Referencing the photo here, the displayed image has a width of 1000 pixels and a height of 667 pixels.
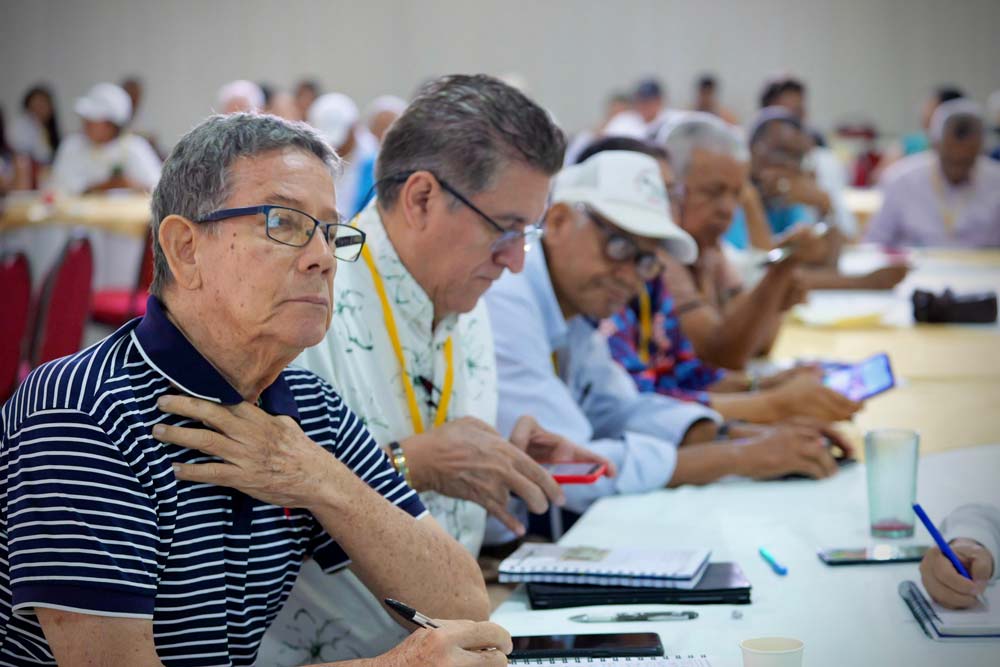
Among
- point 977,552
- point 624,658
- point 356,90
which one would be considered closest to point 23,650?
point 624,658

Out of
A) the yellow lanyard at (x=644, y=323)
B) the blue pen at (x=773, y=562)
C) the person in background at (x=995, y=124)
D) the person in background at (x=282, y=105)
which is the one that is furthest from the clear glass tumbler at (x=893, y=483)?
the person in background at (x=282, y=105)

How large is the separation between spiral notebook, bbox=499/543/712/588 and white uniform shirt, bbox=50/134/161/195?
8092mm

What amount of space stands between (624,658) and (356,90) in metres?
14.7

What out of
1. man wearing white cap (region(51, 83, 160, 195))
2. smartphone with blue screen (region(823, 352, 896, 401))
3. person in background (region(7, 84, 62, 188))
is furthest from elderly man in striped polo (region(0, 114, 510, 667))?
person in background (region(7, 84, 62, 188))

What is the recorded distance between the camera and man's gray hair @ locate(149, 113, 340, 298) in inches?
50.8

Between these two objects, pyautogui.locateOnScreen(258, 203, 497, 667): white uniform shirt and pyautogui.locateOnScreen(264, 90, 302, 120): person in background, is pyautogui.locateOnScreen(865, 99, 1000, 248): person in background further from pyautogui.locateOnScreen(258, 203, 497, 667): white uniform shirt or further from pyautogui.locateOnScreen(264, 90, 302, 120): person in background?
pyautogui.locateOnScreen(264, 90, 302, 120): person in background

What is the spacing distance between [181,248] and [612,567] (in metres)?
0.78

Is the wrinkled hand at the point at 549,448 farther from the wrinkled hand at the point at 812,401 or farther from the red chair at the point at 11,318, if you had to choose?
the red chair at the point at 11,318

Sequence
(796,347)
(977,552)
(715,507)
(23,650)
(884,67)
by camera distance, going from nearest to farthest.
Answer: (23,650)
(977,552)
(715,507)
(796,347)
(884,67)

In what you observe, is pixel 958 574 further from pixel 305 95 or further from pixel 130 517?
pixel 305 95

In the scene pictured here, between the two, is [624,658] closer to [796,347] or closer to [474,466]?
[474,466]

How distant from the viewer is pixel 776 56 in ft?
49.3

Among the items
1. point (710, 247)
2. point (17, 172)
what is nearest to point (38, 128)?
point (17, 172)

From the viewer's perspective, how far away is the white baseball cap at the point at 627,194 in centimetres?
246
